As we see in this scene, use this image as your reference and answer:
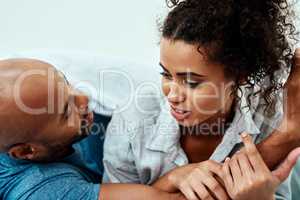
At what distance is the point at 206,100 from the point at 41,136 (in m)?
0.25

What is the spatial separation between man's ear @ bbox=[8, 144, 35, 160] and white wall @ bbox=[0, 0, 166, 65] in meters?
0.59

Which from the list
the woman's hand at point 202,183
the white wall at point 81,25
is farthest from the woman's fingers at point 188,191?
the white wall at point 81,25

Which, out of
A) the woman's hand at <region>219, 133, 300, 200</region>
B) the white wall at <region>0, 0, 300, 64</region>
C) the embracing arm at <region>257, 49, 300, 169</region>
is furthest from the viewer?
the white wall at <region>0, 0, 300, 64</region>

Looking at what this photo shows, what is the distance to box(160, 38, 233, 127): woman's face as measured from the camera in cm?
67

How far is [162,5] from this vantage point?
1.20 m

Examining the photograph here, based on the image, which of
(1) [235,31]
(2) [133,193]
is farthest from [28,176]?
(1) [235,31]

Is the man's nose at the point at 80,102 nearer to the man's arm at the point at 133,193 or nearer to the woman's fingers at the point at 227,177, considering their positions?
the man's arm at the point at 133,193

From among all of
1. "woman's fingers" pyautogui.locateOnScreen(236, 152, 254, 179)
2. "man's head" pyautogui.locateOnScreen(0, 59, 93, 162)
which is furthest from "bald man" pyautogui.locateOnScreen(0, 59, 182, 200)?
"woman's fingers" pyautogui.locateOnScreen(236, 152, 254, 179)

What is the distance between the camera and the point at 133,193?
68 centimetres

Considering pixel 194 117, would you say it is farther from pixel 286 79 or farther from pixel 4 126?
pixel 4 126

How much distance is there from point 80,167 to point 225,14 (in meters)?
0.36

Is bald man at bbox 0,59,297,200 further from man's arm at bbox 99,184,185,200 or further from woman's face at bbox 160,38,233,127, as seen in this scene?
woman's face at bbox 160,38,233,127

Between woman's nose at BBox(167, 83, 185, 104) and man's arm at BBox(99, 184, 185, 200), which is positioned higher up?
woman's nose at BBox(167, 83, 185, 104)

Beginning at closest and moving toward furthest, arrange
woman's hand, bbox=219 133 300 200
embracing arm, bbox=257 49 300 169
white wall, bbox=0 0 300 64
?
woman's hand, bbox=219 133 300 200 < embracing arm, bbox=257 49 300 169 < white wall, bbox=0 0 300 64
